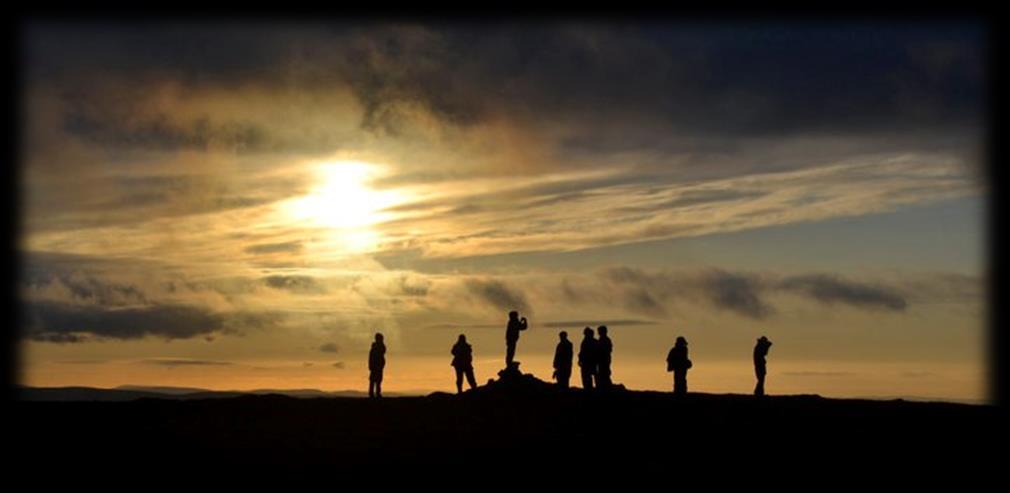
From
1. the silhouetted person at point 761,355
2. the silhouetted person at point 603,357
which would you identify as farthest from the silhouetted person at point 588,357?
the silhouetted person at point 761,355

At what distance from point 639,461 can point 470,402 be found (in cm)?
824

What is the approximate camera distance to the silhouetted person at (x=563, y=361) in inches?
1300

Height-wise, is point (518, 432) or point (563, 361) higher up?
point (563, 361)

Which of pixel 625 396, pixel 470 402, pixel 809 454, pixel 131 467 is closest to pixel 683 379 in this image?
pixel 625 396

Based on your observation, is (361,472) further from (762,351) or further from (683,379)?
(762,351)

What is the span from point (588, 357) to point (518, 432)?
4.72 metres

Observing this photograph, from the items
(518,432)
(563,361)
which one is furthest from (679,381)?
(518,432)

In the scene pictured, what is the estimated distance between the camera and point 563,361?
33.1 meters

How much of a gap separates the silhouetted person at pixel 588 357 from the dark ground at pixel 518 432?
0.55 metres

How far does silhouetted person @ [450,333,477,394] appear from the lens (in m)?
34.9

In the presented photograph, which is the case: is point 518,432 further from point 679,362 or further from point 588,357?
point 679,362

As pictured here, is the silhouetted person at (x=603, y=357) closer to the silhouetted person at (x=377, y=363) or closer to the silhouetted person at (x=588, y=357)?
the silhouetted person at (x=588, y=357)

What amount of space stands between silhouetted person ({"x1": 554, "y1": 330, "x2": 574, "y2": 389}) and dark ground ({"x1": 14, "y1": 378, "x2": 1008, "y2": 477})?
421mm

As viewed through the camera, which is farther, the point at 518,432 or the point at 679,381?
the point at 679,381
